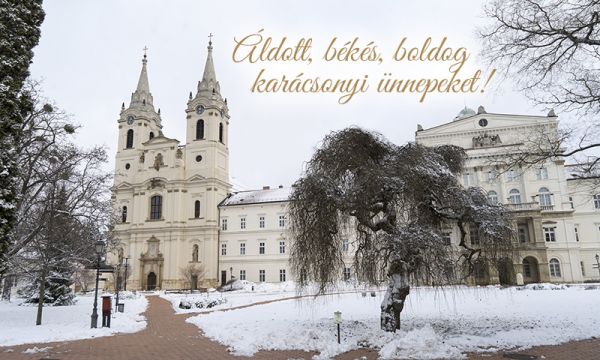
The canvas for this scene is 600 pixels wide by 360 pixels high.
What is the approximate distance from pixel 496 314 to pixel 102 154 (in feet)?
61.0

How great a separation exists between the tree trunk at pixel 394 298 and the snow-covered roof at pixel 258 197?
42.3 metres

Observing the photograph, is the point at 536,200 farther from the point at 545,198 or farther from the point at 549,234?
the point at 549,234

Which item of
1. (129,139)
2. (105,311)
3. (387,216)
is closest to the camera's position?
(387,216)

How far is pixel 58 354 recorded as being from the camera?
1261 centimetres

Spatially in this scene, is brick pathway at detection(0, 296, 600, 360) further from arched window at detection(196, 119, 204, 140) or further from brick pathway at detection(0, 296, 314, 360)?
arched window at detection(196, 119, 204, 140)

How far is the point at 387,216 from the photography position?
47.0 ft

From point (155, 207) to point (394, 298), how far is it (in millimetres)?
50729

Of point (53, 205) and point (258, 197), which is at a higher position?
point (258, 197)

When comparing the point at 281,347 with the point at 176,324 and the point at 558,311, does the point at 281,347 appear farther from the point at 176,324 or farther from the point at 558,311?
the point at 558,311

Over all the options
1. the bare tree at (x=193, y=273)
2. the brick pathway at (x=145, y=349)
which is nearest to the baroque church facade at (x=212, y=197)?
the bare tree at (x=193, y=273)

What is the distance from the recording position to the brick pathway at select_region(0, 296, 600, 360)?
37.1ft

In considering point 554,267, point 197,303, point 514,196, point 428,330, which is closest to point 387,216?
point 428,330

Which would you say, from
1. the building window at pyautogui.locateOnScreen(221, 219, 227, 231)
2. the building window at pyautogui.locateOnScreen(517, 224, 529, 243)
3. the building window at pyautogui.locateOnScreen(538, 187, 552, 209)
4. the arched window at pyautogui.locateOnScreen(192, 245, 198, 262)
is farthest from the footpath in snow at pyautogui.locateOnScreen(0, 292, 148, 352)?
the building window at pyautogui.locateOnScreen(538, 187, 552, 209)

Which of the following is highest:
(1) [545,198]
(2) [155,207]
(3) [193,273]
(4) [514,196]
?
(2) [155,207]
